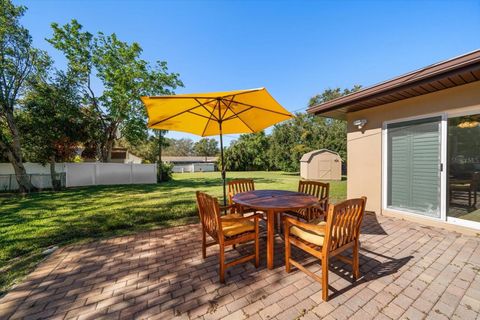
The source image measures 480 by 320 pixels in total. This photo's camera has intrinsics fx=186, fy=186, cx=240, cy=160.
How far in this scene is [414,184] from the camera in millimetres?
4176

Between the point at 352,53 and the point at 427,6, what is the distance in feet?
13.0

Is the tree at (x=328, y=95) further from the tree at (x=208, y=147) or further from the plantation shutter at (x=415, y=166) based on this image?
the tree at (x=208, y=147)

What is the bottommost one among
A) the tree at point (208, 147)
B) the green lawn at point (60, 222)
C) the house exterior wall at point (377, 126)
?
the green lawn at point (60, 222)

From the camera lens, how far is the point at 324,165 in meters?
14.5

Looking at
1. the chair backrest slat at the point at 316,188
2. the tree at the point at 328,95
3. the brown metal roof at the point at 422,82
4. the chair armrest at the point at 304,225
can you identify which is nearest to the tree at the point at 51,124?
the chair backrest slat at the point at 316,188

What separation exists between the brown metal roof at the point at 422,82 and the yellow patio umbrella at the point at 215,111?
5.64ft

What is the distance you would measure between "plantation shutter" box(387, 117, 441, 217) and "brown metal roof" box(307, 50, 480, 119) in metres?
0.71

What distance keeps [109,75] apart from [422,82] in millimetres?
15298

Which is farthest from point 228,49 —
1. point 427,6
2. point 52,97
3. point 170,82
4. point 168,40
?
point 52,97

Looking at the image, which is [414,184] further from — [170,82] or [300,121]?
[300,121]

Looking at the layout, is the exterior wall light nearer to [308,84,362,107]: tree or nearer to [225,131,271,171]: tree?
[225,131,271,171]: tree

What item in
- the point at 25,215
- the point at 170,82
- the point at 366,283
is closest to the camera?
the point at 366,283

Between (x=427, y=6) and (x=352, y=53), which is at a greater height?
(x=352, y=53)

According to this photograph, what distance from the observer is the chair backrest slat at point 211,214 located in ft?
7.24
